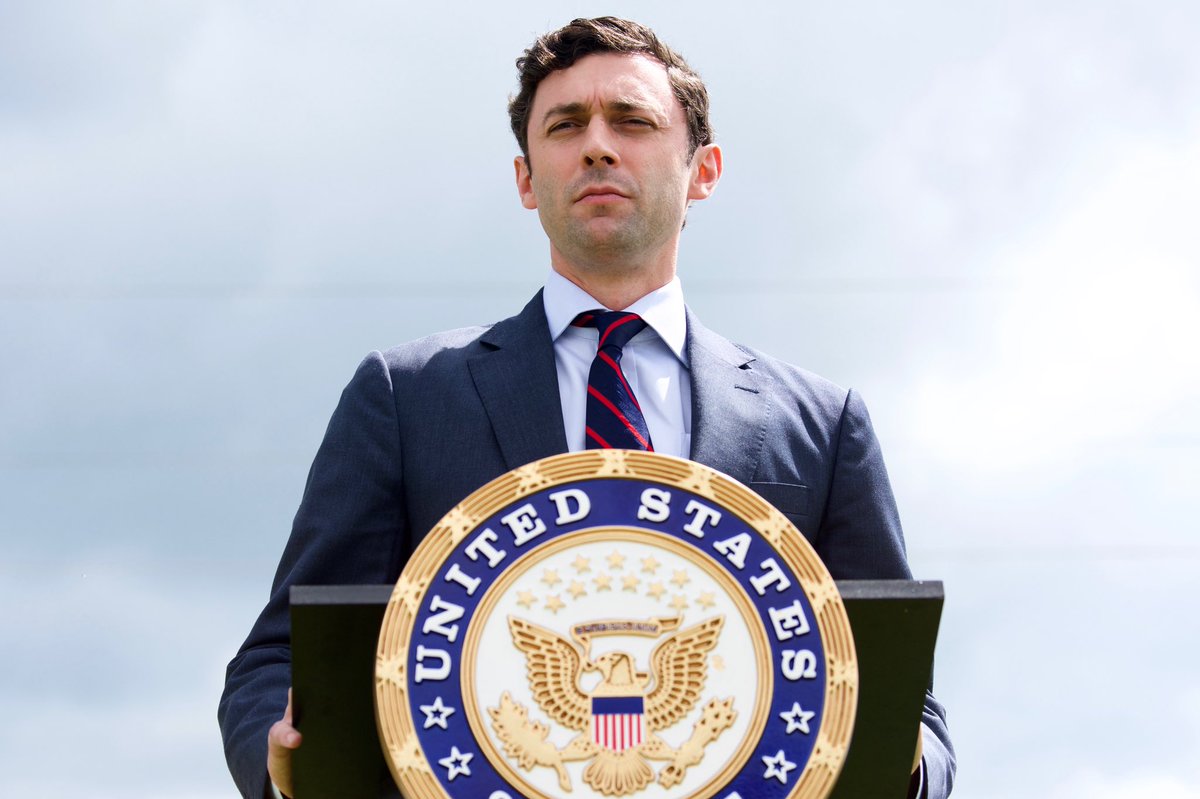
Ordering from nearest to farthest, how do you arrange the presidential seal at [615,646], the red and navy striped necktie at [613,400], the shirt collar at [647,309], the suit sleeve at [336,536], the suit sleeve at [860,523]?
the presidential seal at [615,646] < the suit sleeve at [336,536] < the red and navy striped necktie at [613,400] < the suit sleeve at [860,523] < the shirt collar at [647,309]

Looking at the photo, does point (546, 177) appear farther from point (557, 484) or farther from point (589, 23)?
point (557, 484)

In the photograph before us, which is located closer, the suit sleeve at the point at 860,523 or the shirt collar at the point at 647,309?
the suit sleeve at the point at 860,523

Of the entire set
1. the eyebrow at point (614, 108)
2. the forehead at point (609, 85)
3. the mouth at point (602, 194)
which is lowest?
the mouth at point (602, 194)

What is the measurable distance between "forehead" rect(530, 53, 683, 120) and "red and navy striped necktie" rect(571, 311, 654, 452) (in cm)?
50

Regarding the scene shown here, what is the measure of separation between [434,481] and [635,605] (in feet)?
3.12

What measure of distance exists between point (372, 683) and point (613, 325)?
1241mm

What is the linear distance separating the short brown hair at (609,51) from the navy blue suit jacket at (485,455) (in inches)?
22.7

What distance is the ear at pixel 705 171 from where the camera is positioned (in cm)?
418

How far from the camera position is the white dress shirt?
3723mm

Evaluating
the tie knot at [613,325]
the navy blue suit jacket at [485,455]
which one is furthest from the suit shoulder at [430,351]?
the tie knot at [613,325]

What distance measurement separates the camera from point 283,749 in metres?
2.91

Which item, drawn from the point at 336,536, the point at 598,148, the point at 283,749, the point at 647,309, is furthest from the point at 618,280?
the point at 283,749

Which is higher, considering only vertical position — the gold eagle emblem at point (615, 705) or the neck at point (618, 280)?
the neck at point (618, 280)

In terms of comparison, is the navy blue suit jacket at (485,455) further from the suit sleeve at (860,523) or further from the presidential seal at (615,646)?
the presidential seal at (615,646)
